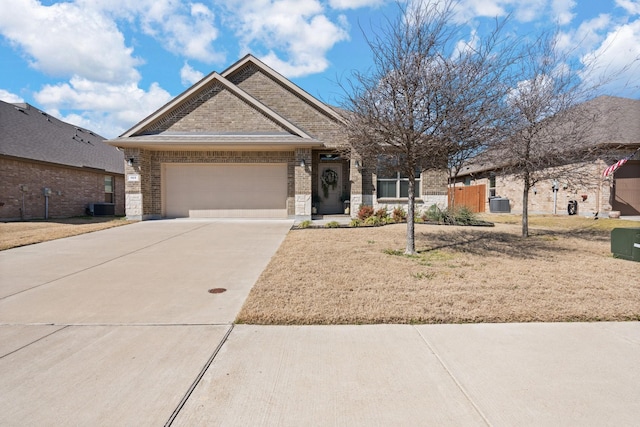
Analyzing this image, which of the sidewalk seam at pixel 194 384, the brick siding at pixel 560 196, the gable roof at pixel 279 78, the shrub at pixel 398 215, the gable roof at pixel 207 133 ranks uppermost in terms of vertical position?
the gable roof at pixel 279 78

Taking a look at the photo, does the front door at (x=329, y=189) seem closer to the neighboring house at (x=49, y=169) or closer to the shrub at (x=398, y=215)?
the shrub at (x=398, y=215)

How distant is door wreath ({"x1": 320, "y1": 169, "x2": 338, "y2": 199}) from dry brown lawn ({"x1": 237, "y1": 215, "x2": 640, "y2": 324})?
27.5 ft

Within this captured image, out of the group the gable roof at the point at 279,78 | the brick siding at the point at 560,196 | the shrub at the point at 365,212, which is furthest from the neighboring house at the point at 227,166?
the brick siding at the point at 560,196

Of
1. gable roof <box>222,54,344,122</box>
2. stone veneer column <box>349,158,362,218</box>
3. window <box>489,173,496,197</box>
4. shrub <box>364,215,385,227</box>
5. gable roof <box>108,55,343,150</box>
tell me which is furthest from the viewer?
window <box>489,173,496,197</box>

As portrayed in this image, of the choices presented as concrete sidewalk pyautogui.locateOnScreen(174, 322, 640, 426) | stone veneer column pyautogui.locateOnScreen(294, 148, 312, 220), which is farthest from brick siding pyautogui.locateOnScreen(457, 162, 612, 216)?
concrete sidewalk pyautogui.locateOnScreen(174, 322, 640, 426)

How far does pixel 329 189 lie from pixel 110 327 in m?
14.5

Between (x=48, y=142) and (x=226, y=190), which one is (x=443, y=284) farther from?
(x=48, y=142)

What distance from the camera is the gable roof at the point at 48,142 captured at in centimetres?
1654

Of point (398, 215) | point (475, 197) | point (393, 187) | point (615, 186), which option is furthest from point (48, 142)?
point (615, 186)

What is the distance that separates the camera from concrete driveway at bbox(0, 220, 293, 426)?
2.55 m

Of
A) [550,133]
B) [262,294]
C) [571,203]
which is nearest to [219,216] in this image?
[262,294]

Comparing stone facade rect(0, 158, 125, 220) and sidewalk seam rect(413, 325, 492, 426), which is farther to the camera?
stone facade rect(0, 158, 125, 220)

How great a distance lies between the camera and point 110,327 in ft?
12.8

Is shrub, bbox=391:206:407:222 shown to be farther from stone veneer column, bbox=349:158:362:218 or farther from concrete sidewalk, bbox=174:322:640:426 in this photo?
concrete sidewalk, bbox=174:322:640:426
